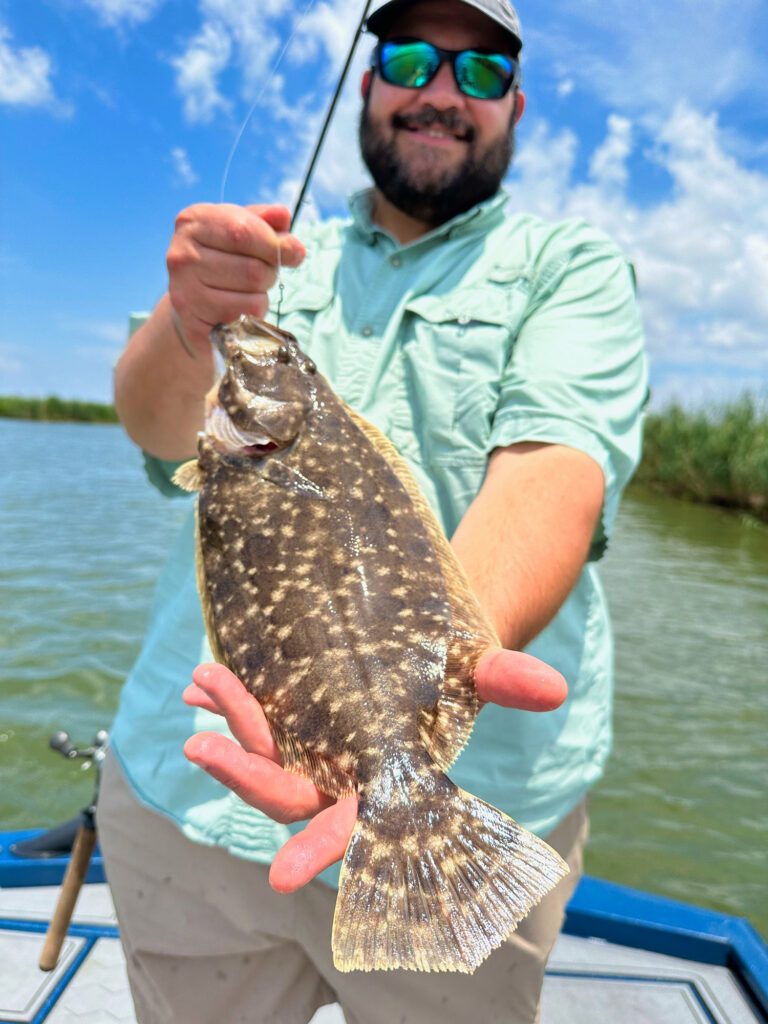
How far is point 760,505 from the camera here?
25.7 meters

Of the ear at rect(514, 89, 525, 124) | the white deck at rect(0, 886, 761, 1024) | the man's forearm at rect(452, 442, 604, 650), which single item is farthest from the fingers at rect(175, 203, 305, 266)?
the white deck at rect(0, 886, 761, 1024)

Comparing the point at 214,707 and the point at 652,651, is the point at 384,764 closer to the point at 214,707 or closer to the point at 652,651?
the point at 214,707

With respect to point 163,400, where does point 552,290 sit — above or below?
Answer: above

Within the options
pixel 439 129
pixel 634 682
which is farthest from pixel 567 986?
pixel 634 682

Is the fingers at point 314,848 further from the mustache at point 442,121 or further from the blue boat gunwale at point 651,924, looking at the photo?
the blue boat gunwale at point 651,924

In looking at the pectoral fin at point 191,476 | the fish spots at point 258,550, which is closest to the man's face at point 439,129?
the pectoral fin at point 191,476

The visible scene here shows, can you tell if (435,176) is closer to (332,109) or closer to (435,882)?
(332,109)

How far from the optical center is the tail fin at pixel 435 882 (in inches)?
52.2

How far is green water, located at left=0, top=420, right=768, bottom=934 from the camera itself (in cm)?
682

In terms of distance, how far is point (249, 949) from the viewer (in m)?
2.43

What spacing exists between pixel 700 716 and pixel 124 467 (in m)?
30.2

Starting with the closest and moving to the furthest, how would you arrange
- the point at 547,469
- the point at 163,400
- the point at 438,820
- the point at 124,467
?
the point at 438,820 < the point at 547,469 < the point at 163,400 < the point at 124,467

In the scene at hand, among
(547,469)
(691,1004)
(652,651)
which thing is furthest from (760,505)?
(547,469)

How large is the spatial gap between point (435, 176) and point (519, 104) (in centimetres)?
71
